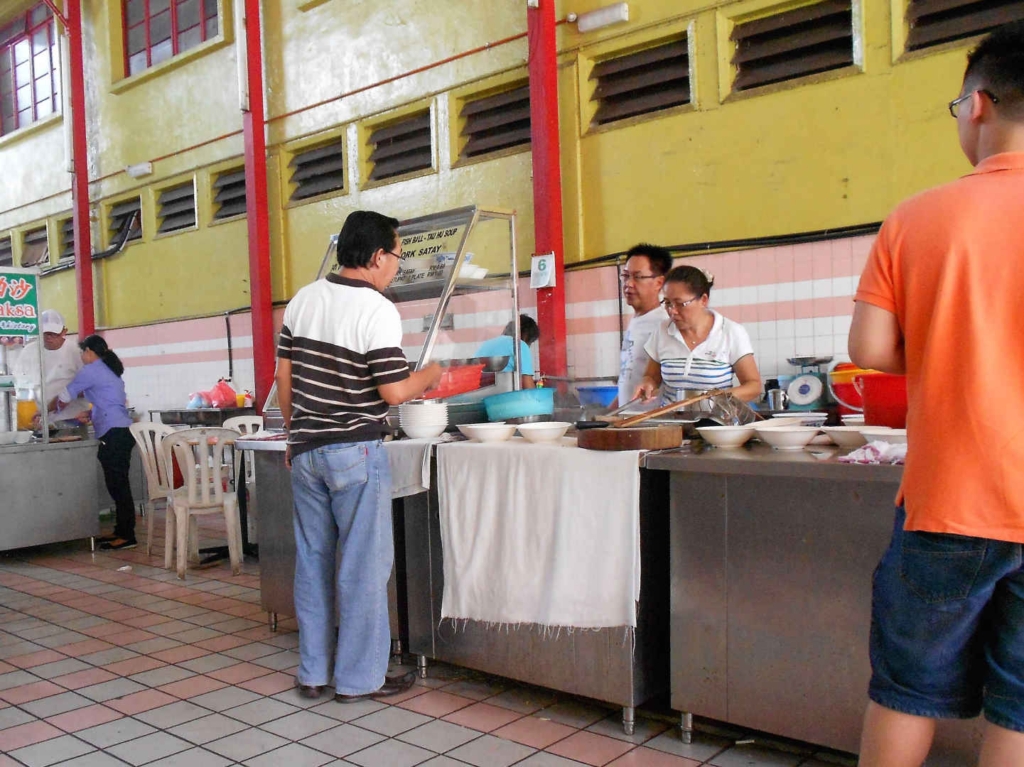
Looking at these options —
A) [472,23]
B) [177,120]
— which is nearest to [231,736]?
[472,23]

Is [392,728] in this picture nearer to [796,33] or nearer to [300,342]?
[300,342]

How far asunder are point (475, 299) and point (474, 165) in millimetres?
2537

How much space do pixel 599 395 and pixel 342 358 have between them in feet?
7.02

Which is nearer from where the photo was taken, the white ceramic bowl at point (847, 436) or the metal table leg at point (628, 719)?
the white ceramic bowl at point (847, 436)

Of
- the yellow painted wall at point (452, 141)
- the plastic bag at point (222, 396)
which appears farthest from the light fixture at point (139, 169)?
the plastic bag at point (222, 396)

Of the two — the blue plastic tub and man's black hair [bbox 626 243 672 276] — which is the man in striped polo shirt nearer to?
man's black hair [bbox 626 243 672 276]

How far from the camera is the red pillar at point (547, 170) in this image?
5887mm

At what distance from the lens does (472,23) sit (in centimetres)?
647

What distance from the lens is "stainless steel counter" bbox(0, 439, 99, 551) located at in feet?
20.2

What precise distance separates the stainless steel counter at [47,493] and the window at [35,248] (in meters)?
5.07

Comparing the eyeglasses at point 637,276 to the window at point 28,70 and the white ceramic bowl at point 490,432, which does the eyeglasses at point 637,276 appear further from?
the window at point 28,70

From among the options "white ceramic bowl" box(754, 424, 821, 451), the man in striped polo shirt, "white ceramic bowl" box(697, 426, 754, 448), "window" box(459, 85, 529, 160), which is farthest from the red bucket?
"window" box(459, 85, 529, 160)

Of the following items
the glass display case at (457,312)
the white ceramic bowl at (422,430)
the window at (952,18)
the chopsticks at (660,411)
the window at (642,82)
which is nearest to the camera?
the chopsticks at (660,411)

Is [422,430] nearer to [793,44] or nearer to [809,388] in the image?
[809,388]
